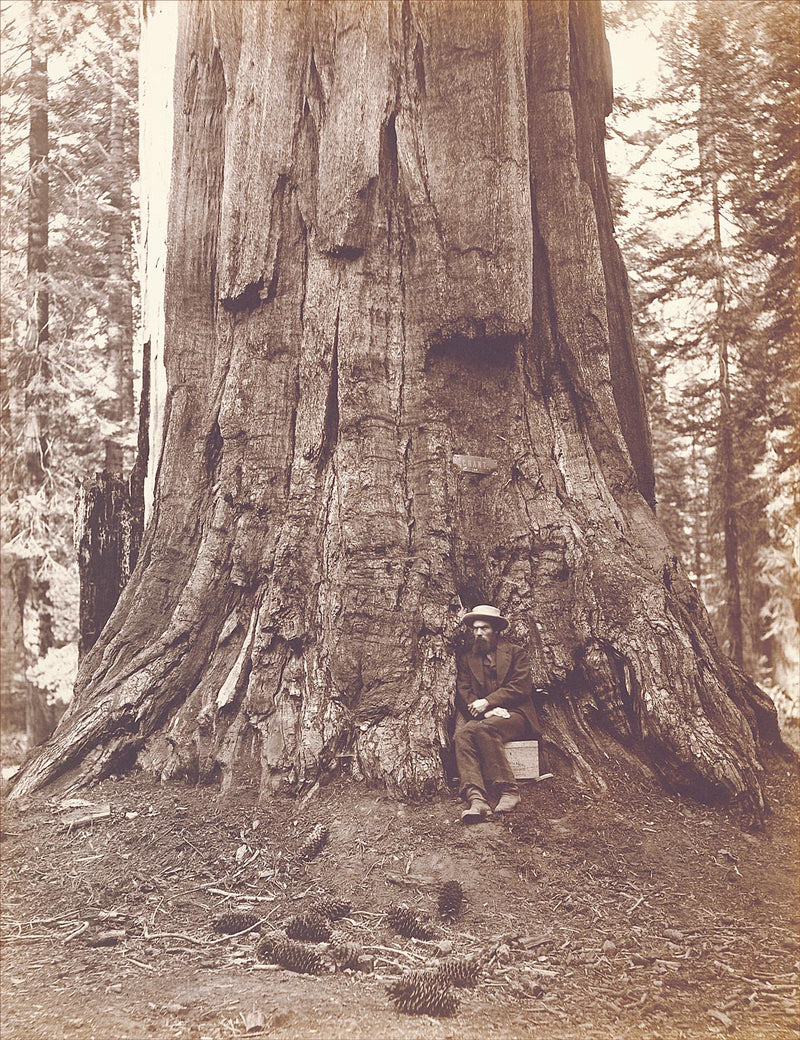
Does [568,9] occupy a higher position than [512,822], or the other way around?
[568,9]

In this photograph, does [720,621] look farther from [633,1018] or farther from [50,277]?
[633,1018]

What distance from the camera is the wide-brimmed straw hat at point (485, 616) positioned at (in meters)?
4.75

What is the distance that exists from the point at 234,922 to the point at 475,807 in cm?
124

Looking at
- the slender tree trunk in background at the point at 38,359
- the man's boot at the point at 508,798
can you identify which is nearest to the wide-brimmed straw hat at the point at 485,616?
the man's boot at the point at 508,798

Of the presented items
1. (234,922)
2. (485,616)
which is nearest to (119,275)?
(485,616)

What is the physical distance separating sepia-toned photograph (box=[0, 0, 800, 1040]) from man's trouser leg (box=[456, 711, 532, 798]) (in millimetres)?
16

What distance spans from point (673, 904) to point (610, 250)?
473cm

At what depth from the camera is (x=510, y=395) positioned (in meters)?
5.44

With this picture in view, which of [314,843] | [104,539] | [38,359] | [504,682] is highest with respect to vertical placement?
[38,359]

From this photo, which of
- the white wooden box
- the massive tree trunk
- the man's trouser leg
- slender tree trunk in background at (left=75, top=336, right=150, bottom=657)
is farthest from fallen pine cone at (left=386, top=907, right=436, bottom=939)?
slender tree trunk in background at (left=75, top=336, right=150, bottom=657)

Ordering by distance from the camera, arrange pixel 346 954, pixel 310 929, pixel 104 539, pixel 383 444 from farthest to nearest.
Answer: pixel 104 539 < pixel 383 444 < pixel 310 929 < pixel 346 954

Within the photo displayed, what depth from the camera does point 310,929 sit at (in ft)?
11.9

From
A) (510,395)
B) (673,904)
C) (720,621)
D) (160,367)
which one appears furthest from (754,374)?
(673,904)

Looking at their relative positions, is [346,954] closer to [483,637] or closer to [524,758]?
[524,758]
